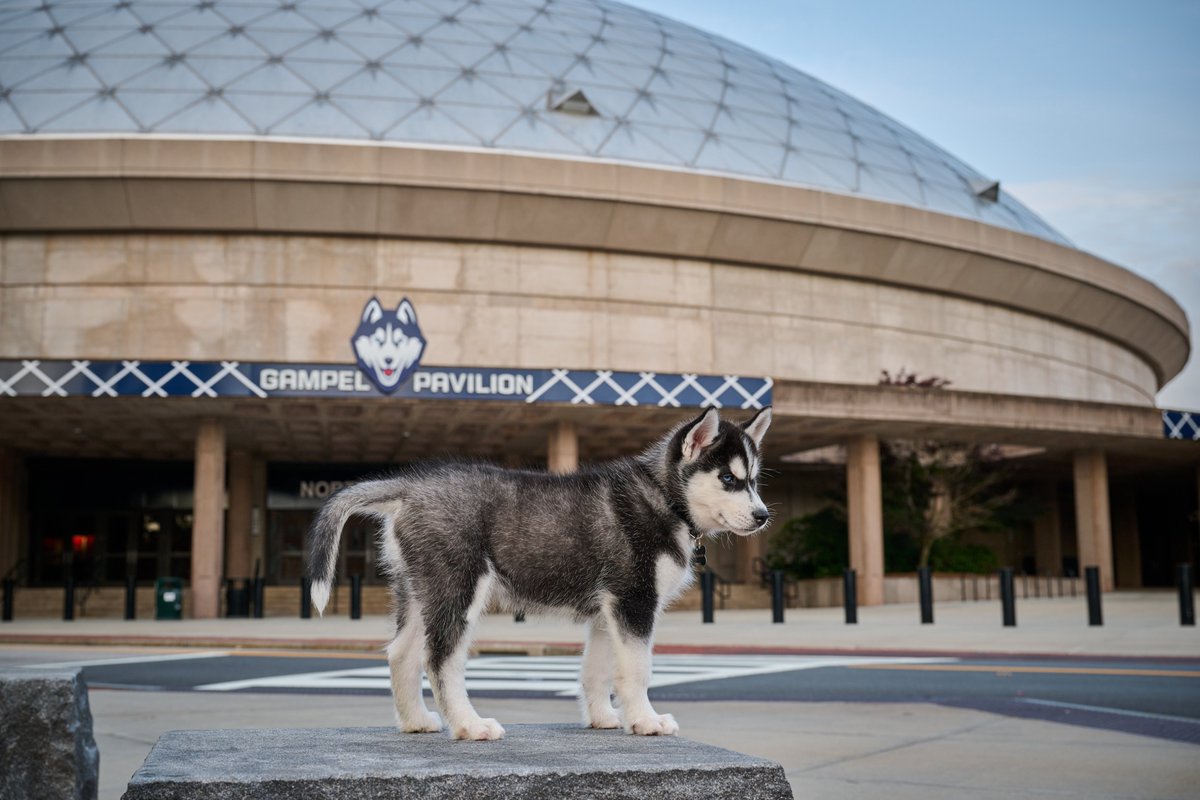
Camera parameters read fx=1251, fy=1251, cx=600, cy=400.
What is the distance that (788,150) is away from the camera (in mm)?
45094

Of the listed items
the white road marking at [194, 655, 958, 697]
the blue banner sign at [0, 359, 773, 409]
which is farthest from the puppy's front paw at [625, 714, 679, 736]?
the blue banner sign at [0, 359, 773, 409]

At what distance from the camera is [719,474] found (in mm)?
4582

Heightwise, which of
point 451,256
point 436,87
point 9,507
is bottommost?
point 9,507

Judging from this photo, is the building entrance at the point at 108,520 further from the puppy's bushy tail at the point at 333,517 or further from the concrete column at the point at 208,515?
the puppy's bushy tail at the point at 333,517

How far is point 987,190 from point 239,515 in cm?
3195

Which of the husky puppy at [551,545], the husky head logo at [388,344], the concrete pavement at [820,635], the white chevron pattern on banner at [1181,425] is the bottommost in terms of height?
the concrete pavement at [820,635]

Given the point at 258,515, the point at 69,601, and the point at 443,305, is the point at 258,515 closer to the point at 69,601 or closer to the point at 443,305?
the point at 69,601

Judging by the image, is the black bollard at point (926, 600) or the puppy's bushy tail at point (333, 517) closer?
the puppy's bushy tail at point (333, 517)

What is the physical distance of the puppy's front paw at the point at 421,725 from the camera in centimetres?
483

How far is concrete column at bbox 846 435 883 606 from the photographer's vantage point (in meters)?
36.7

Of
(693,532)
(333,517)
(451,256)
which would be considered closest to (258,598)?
(451,256)

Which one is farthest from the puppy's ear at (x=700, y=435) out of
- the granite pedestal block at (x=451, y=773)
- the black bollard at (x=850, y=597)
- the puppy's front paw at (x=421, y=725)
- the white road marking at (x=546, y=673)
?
the black bollard at (x=850, y=597)

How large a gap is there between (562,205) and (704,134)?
8.38 m

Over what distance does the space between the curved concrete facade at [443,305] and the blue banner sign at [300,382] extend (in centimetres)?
551
